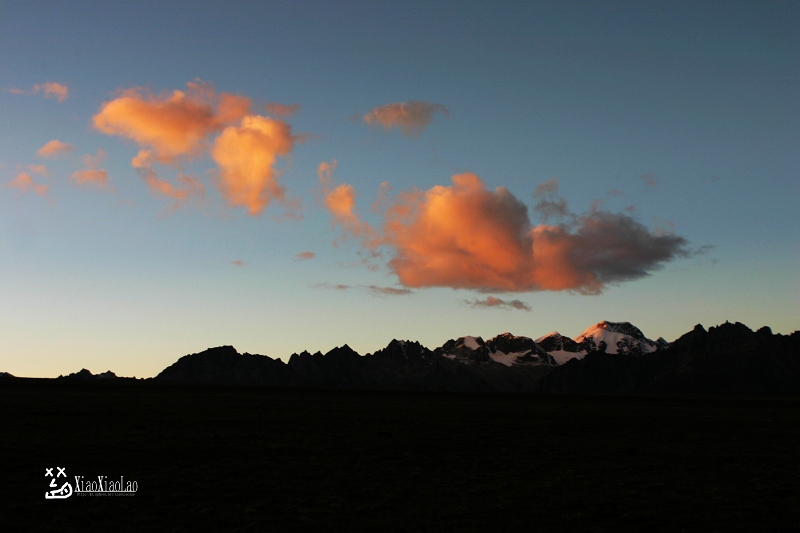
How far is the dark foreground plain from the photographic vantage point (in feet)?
89.0

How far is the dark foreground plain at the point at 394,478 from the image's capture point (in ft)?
89.0

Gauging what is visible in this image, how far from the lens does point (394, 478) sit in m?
36.8

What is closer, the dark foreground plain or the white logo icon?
the dark foreground plain

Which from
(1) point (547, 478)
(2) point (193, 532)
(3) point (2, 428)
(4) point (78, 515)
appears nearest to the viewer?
(2) point (193, 532)

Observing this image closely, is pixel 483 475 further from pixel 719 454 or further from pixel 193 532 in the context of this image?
pixel 719 454

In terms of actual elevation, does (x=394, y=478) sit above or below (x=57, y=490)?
below

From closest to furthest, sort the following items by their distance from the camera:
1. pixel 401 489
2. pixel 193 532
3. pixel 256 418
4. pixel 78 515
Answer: pixel 193 532 < pixel 78 515 < pixel 401 489 < pixel 256 418

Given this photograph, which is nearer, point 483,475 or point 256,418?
point 483,475

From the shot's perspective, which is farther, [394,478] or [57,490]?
[394,478]

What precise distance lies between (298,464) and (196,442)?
41.5 ft

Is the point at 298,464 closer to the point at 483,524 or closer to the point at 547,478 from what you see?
the point at 547,478

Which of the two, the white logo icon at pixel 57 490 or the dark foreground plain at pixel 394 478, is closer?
the dark foreground plain at pixel 394 478

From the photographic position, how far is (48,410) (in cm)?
8119

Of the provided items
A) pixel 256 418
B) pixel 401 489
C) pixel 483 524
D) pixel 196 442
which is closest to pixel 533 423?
pixel 256 418
